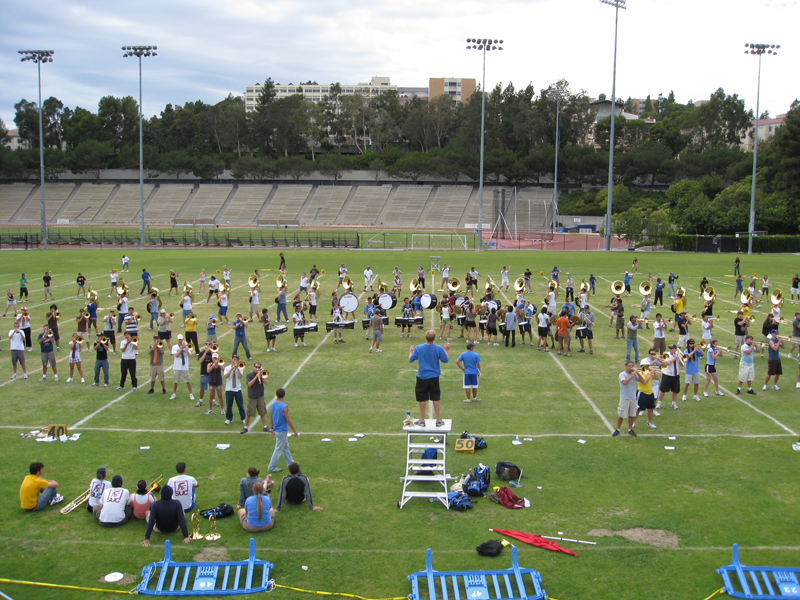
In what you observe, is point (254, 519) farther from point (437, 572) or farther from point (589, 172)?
point (589, 172)

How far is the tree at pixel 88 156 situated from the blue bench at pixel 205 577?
117 m

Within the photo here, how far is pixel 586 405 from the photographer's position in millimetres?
15797

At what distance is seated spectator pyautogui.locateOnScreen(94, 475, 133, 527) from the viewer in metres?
9.81

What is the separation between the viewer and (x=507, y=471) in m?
11.2

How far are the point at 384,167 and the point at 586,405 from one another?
3923 inches

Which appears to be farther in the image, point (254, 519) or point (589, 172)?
point (589, 172)

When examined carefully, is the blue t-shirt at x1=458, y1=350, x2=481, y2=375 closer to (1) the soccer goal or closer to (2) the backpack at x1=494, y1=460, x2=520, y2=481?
(2) the backpack at x1=494, y1=460, x2=520, y2=481

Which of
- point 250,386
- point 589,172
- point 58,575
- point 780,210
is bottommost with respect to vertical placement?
point 58,575

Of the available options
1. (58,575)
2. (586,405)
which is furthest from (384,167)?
(58,575)

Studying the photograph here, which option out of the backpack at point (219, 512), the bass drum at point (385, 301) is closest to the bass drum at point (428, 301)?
the bass drum at point (385, 301)

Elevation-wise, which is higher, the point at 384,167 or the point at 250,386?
the point at 384,167

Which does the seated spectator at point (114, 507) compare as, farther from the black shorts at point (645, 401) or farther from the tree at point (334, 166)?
the tree at point (334, 166)

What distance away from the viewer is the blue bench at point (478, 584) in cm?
785

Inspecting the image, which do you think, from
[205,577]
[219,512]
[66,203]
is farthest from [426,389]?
[66,203]
